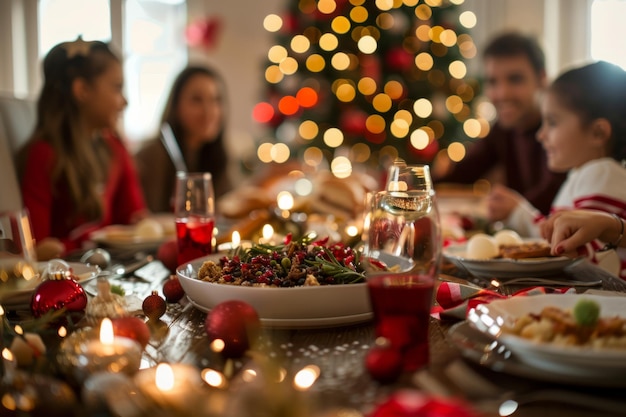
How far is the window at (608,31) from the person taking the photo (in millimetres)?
4801

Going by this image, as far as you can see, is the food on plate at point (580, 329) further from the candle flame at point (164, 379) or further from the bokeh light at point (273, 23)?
the bokeh light at point (273, 23)

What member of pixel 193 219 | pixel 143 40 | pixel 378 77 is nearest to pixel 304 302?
pixel 193 219

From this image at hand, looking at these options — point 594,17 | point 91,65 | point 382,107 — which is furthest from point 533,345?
point 594,17

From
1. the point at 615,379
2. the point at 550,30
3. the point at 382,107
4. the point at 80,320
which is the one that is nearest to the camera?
the point at 615,379

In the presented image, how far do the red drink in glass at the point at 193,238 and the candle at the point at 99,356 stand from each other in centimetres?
57

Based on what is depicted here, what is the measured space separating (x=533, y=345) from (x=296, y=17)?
13.4 feet

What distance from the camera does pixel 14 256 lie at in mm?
1091

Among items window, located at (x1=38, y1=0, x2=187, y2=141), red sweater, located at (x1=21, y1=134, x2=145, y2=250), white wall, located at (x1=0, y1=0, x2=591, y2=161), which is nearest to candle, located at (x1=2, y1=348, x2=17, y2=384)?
red sweater, located at (x1=21, y1=134, x2=145, y2=250)

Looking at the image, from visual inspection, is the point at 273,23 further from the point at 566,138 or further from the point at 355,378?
the point at 355,378

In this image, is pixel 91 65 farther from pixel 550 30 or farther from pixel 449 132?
pixel 550 30

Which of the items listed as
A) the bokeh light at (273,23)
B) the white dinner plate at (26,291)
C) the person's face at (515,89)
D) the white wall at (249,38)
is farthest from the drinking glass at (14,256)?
the bokeh light at (273,23)

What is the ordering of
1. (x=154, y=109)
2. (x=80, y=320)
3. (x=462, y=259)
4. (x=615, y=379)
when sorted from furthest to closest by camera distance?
(x=154, y=109), (x=462, y=259), (x=80, y=320), (x=615, y=379)

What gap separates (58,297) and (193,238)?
380mm

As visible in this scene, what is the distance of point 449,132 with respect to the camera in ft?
14.6
